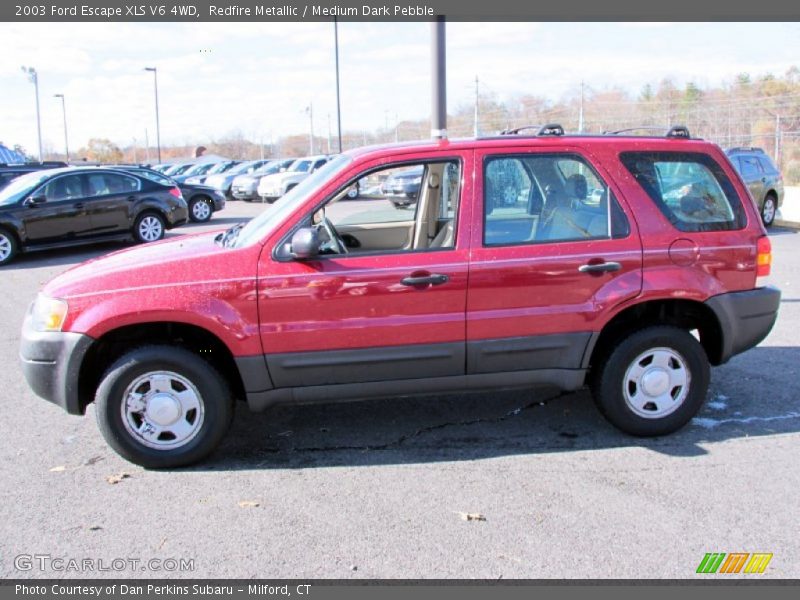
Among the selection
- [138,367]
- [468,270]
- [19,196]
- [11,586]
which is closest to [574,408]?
[468,270]

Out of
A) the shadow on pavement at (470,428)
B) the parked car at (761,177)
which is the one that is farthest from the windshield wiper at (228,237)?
the parked car at (761,177)

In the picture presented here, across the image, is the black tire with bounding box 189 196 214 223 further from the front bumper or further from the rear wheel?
the front bumper

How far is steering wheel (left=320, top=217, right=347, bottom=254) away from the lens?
4.42m

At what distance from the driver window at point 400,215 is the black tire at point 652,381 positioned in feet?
4.33

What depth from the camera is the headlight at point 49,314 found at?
4.14 m

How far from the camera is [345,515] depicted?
12.2 ft

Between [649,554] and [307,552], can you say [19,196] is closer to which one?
[307,552]

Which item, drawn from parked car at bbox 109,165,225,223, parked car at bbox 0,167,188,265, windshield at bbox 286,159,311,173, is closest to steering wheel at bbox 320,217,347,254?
parked car at bbox 0,167,188,265

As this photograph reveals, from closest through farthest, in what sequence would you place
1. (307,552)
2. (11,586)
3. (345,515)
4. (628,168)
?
1. (11,586)
2. (307,552)
3. (345,515)
4. (628,168)

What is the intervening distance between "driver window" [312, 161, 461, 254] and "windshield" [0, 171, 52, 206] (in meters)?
9.71

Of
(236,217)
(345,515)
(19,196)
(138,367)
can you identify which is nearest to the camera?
(345,515)

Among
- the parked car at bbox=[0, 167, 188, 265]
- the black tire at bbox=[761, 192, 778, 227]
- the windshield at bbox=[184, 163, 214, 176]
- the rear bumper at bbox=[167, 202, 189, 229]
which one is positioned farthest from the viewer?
the windshield at bbox=[184, 163, 214, 176]

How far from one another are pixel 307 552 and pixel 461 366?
151 centimetres

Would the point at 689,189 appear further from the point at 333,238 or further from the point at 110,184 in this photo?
the point at 110,184
